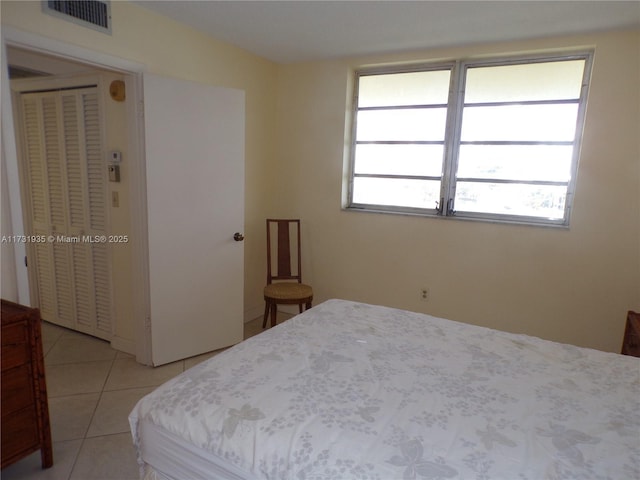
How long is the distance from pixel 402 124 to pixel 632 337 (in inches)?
85.3

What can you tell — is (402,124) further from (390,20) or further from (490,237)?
(490,237)

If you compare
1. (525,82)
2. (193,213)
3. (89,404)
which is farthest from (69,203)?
(525,82)

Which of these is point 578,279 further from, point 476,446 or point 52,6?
point 52,6

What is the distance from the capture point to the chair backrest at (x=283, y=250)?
11.7 ft

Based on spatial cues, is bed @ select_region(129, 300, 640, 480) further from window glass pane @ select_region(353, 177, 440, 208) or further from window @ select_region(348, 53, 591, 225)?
window glass pane @ select_region(353, 177, 440, 208)

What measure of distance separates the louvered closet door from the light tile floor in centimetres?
27

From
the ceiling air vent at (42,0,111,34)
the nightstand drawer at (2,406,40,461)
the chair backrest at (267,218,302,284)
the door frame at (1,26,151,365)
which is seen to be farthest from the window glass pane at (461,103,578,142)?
the nightstand drawer at (2,406,40,461)

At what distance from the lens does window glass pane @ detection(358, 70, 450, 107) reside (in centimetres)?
312

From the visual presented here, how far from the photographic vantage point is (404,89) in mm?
3262

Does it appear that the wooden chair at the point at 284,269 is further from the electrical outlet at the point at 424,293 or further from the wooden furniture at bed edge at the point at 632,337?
the wooden furniture at bed edge at the point at 632,337

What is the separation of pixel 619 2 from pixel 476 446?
247cm

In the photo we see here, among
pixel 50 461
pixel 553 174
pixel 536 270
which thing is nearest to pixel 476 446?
pixel 50 461

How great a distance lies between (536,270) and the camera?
9.45ft

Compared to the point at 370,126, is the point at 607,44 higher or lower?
higher
